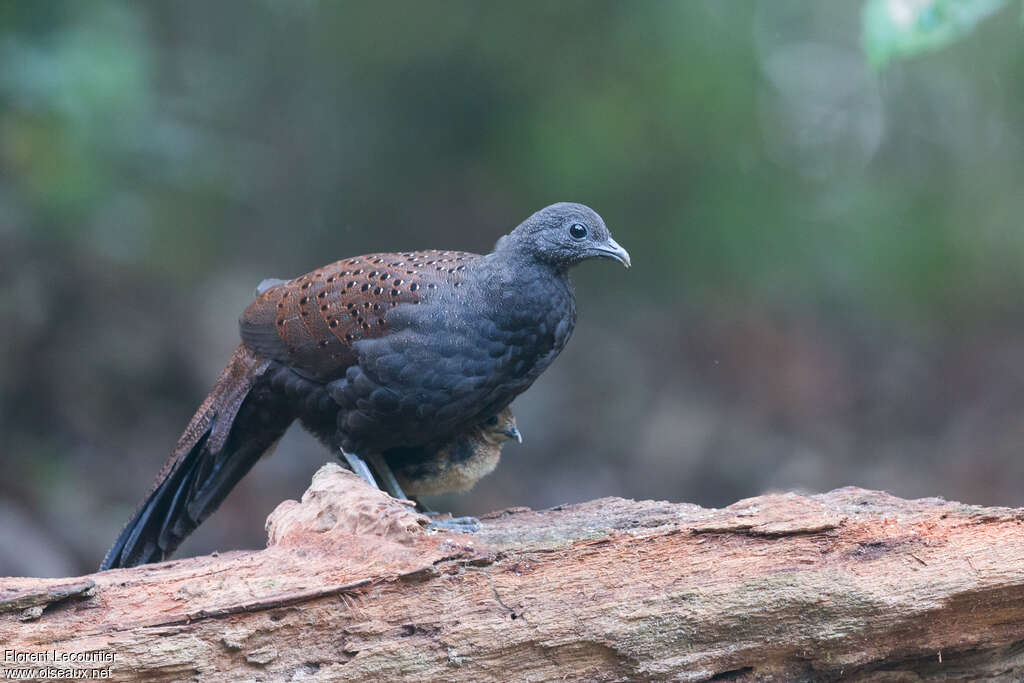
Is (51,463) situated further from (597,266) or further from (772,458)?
(772,458)

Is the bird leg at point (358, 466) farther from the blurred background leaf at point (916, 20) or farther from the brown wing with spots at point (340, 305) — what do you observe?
the blurred background leaf at point (916, 20)

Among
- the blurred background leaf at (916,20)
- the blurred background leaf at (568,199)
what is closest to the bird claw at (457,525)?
the blurred background leaf at (916,20)

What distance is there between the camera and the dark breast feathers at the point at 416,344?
3426mm

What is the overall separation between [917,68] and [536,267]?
3324mm

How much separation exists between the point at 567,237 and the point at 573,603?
133 cm

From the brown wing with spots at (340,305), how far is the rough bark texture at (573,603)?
80 cm

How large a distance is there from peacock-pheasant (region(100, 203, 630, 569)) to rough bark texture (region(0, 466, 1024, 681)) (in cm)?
61

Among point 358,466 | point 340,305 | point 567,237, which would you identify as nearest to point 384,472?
point 358,466

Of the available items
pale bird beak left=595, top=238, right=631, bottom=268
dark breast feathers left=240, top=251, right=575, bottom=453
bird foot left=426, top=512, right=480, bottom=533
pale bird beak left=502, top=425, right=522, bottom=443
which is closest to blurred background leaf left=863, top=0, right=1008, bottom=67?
pale bird beak left=595, top=238, right=631, bottom=268

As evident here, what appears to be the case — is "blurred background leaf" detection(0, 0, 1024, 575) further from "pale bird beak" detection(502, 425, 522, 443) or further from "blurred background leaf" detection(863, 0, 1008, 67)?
"pale bird beak" detection(502, 425, 522, 443)

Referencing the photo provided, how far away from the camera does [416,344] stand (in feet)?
11.3

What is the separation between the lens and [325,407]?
3666 mm

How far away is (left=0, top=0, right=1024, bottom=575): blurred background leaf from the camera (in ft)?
18.6

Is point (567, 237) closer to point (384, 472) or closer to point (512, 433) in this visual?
point (512, 433)
